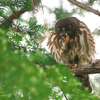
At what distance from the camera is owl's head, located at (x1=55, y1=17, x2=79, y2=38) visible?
2.67 m

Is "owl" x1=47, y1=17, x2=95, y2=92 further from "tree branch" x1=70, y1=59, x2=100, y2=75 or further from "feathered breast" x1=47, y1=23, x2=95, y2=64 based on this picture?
"tree branch" x1=70, y1=59, x2=100, y2=75

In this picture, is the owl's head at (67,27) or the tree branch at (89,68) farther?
the owl's head at (67,27)

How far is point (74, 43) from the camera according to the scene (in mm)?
2594

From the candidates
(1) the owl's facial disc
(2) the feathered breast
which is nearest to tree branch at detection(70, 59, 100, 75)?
(2) the feathered breast

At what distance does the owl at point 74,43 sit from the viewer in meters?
2.59

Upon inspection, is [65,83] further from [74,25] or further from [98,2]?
[98,2]

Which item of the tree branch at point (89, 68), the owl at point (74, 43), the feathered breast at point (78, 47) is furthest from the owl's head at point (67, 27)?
the tree branch at point (89, 68)

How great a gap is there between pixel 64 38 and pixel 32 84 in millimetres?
2370

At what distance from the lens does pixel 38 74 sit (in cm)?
36

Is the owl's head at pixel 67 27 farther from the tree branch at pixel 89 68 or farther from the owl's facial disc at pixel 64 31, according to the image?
the tree branch at pixel 89 68

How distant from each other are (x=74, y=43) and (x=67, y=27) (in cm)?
41

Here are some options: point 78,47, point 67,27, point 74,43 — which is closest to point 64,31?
point 67,27

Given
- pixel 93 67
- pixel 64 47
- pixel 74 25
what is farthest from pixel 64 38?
pixel 93 67

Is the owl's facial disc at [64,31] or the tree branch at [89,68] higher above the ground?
the owl's facial disc at [64,31]
